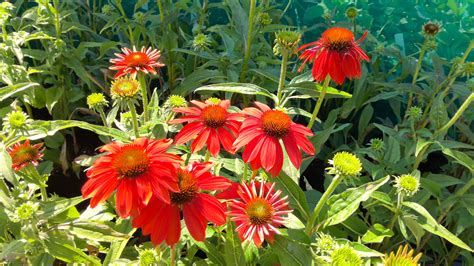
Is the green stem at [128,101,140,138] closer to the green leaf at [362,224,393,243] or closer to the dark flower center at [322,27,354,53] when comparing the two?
the dark flower center at [322,27,354,53]

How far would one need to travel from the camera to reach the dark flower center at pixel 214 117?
0.81 meters

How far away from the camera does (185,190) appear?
0.67 meters

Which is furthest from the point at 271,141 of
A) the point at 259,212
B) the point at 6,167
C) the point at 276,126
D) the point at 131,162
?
the point at 6,167

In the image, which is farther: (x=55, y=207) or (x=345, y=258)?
(x=55, y=207)

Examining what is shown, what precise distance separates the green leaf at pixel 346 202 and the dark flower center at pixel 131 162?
0.40 metres

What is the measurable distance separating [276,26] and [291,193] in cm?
77

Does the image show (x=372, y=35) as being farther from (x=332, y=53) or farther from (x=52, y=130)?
(x=52, y=130)

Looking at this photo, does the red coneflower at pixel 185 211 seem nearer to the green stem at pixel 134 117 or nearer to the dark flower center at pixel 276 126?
the dark flower center at pixel 276 126

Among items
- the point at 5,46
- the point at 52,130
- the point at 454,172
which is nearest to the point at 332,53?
the point at 52,130

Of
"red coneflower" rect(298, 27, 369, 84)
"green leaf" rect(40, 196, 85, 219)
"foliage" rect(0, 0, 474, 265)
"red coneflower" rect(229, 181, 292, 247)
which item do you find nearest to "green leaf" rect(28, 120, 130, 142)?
"foliage" rect(0, 0, 474, 265)

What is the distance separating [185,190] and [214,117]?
7.2 inches

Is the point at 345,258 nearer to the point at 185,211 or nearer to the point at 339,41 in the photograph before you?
the point at 185,211

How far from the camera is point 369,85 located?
1.66m

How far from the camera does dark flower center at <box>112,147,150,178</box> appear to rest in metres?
0.63
